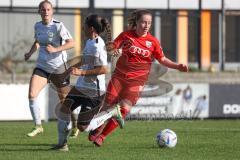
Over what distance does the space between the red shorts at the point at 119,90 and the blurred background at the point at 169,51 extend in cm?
530

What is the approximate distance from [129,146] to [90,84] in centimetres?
130

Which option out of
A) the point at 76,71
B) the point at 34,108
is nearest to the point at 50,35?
the point at 34,108

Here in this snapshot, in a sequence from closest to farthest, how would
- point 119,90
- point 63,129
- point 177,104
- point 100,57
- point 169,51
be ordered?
point 63,129
point 100,57
point 119,90
point 177,104
point 169,51

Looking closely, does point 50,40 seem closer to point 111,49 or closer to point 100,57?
point 111,49

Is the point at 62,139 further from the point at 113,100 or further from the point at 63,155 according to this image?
the point at 113,100

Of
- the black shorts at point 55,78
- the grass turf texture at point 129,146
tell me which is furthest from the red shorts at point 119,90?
the black shorts at point 55,78

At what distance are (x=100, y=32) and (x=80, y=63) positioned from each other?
22.2 inches

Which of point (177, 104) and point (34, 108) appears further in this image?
point (177, 104)

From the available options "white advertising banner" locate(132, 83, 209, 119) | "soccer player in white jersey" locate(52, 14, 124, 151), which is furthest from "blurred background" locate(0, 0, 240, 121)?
"soccer player in white jersey" locate(52, 14, 124, 151)

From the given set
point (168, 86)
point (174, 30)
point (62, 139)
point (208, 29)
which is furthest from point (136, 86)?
point (208, 29)

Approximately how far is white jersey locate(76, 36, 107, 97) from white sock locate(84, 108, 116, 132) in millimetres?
403

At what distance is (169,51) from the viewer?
4350 centimetres

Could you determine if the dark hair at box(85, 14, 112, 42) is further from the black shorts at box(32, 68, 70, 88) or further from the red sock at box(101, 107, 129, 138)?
the black shorts at box(32, 68, 70, 88)

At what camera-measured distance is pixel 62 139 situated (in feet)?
40.1
